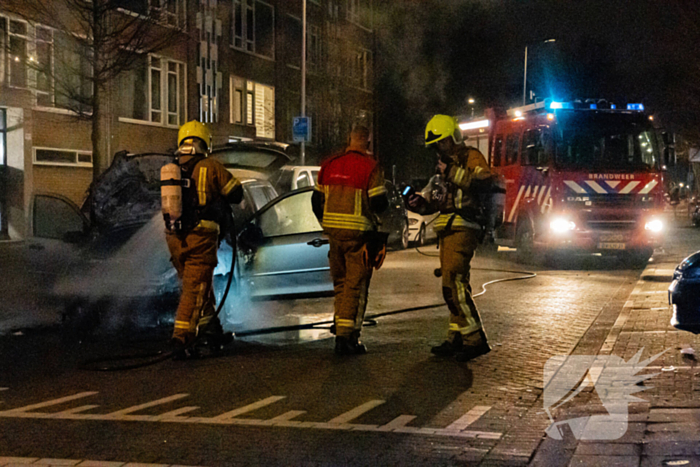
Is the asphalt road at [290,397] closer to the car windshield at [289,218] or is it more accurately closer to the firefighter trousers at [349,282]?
the firefighter trousers at [349,282]

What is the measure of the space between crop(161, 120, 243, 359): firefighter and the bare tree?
12.5 meters

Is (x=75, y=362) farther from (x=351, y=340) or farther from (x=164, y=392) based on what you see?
(x=351, y=340)

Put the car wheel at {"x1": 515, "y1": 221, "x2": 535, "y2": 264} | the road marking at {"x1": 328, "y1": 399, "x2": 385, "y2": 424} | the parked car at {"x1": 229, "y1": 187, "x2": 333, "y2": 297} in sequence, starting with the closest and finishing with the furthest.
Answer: the road marking at {"x1": 328, "y1": 399, "x2": 385, "y2": 424}, the parked car at {"x1": 229, "y1": 187, "x2": 333, "y2": 297}, the car wheel at {"x1": 515, "y1": 221, "x2": 535, "y2": 264}

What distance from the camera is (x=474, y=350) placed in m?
7.18

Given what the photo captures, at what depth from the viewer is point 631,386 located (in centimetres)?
615

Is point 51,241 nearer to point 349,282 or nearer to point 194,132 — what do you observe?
point 194,132

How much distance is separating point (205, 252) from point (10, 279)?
23.8 feet

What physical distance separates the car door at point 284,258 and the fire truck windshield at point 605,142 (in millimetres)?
7503

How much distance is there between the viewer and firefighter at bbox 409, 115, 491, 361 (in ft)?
23.4

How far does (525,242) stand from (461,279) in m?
9.86

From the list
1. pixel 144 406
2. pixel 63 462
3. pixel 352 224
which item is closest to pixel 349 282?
pixel 352 224

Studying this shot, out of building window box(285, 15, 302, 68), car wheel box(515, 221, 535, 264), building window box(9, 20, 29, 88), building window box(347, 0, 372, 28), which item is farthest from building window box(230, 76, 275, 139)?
car wheel box(515, 221, 535, 264)

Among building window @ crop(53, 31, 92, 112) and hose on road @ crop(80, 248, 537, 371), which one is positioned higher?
building window @ crop(53, 31, 92, 112)

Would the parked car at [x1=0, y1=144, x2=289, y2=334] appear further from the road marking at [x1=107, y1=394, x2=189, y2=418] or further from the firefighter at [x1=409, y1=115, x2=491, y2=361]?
the firefighter at [x1=409, y1=115, x2=491, y2=361]
